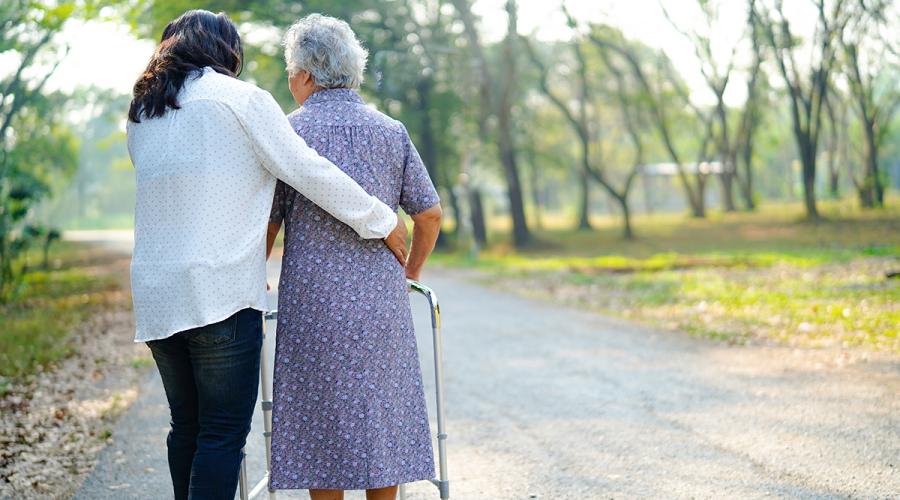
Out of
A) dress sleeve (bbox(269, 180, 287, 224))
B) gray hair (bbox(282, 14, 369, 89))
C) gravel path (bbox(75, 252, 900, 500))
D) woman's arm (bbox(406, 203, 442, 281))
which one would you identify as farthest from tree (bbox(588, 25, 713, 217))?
dress sleeve (bbox(269, 180, 287, 224))

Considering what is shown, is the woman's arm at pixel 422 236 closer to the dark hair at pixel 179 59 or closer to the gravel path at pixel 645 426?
the dark hair at pixel 179 59

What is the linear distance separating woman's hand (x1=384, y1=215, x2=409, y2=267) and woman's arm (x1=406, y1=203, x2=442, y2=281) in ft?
0.28

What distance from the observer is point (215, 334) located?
9.79 feet

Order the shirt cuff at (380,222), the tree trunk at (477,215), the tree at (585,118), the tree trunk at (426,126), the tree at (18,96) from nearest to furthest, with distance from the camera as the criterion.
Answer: the shirt cuff at (380,222), the tree at (18,96), the tree trunk at (477,215), the tree trunk at (426,126), the tree at (585,118)

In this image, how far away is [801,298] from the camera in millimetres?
11789

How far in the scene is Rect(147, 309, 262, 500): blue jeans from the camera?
301 cm

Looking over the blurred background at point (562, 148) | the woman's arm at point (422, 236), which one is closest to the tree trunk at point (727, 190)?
the blurred background at point (562, 148)

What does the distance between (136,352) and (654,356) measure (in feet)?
16.4

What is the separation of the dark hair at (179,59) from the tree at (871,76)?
28369 millimetres

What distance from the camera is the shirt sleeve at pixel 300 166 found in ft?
9.83

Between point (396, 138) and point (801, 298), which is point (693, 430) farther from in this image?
point (801, 298)

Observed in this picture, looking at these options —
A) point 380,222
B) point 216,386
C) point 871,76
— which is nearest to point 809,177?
point 871,76

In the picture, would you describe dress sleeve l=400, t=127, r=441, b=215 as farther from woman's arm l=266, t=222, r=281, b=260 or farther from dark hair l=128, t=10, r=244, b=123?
dark hair l=128, t=10, r=244, b=123

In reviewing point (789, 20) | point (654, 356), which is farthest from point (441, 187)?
point (654, 356)
